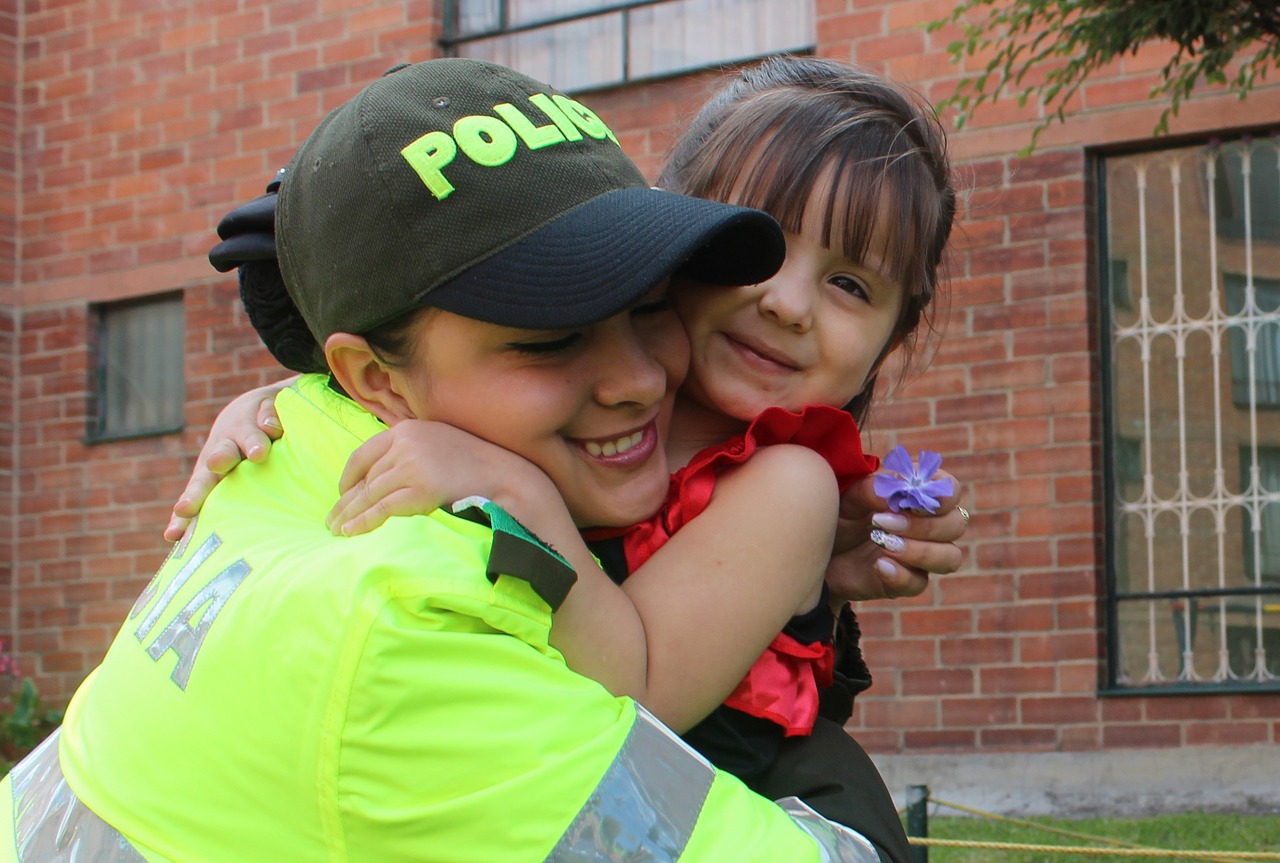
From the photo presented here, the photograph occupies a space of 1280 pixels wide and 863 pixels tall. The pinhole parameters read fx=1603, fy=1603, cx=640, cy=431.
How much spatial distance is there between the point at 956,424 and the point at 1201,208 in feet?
5.09

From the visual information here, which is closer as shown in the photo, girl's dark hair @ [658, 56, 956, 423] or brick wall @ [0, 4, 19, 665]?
girl's dark hair @ [658, 56, 956, 423]

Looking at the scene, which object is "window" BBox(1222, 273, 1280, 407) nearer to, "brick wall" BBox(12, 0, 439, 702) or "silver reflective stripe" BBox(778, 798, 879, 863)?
"brick wall" BBox(12, 0, 439, 702)

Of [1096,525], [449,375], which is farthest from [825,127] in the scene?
[1096,525]

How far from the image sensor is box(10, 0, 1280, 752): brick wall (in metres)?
7.44

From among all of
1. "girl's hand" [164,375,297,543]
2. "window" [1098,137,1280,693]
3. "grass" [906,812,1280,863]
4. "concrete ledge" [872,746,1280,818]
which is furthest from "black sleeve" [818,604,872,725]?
"window" [1098,137,1280,693]

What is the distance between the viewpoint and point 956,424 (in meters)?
7.69

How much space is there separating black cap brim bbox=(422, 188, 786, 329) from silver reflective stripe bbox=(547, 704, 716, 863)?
425 millimetres

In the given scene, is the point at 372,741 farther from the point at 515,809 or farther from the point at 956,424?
the point at 956,424

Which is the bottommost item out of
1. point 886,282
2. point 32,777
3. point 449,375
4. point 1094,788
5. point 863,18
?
point 1094,788

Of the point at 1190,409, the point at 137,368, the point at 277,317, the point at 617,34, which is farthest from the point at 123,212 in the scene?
the point at 277,317

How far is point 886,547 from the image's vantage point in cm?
228

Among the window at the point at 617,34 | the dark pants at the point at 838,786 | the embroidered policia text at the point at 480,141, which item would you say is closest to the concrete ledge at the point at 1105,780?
the window at the point at 617,34

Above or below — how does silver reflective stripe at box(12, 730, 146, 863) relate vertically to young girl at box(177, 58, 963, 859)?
below

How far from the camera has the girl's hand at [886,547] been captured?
2.27 m
